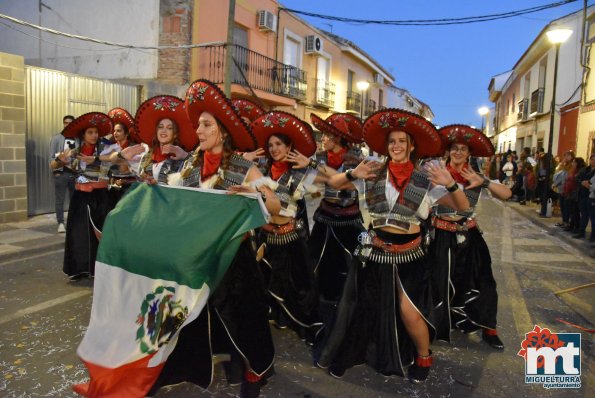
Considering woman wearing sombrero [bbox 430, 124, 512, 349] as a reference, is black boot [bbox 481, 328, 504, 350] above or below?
below

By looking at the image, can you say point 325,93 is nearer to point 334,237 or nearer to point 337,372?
point 334,237

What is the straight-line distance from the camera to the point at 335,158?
5531mm

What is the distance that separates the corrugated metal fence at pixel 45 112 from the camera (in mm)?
9727

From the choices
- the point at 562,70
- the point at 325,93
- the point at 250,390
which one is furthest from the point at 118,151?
the point at 325,93

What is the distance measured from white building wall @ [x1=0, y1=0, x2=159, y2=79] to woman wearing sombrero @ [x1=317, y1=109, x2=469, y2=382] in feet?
39.1

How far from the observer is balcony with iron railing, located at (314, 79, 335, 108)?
955 inches

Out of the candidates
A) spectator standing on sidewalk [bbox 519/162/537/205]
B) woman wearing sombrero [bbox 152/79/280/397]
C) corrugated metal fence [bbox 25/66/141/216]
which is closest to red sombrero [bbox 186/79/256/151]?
woman wearing sombrero [bbox 152/79/280/397]

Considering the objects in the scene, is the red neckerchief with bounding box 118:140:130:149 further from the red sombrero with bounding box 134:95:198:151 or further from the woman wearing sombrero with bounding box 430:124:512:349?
the woman wearing sombrero with bounding box 430:124:512:349

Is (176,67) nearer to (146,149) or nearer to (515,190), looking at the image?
(146,149)

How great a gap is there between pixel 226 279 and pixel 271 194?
0.64m

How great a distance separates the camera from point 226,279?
3.11 meters

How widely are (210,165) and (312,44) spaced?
20139 millimetres

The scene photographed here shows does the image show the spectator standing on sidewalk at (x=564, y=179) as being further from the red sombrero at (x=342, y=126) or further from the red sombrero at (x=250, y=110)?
the red sombrero at (x=250, y=110)

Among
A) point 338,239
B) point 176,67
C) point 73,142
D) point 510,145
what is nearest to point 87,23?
point 176,67
